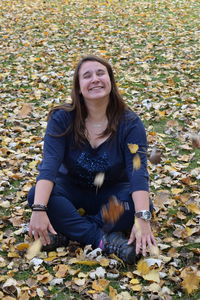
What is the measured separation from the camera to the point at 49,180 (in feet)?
9.54

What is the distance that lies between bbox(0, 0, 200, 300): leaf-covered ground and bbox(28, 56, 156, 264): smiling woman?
0.17m

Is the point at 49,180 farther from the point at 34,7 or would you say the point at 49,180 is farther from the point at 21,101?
the point at 34,7

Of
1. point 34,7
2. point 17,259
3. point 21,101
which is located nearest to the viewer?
point 17,259

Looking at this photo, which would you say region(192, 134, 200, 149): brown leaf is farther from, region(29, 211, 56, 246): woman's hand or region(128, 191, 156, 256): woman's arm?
region(29, 211, 56, 246): woman's hand

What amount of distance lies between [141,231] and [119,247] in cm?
18

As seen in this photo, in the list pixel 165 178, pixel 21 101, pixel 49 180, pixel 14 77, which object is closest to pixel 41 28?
pixel 14 77

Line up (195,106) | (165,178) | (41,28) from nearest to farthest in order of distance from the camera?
1. (165,178)
2. (195,106)
3. (41,28)

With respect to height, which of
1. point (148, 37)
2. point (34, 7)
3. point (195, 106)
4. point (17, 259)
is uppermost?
point (34, 7)

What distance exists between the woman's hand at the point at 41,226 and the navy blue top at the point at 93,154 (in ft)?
0.85

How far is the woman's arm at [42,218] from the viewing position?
283 centimetres

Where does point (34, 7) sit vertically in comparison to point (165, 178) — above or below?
above

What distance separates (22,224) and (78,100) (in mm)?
1055

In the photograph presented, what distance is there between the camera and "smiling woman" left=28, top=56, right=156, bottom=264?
286cm

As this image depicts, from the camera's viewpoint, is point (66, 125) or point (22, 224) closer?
point (66, 125)
